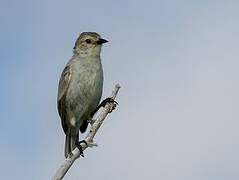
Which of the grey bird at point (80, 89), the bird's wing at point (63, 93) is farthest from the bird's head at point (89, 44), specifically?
the bird's wing at point (63, 93)

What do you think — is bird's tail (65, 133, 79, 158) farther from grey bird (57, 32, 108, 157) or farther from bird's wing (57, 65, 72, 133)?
bird's wing (57, 65, 72, 133)

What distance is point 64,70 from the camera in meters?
13.6

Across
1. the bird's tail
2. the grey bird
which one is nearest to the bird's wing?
the grey bird

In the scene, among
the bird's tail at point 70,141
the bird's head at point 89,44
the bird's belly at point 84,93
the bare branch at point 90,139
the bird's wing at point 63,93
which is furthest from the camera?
the bird's head at point 89,44

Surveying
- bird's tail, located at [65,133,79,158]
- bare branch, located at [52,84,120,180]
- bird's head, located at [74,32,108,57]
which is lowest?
bare branch, located at [52,84,120,180]

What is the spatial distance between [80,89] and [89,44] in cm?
135

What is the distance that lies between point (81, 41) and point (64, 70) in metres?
0.85

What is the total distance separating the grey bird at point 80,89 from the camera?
12.7 meters

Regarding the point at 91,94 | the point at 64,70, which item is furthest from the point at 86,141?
the point at 64,70

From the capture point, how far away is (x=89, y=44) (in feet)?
45.2

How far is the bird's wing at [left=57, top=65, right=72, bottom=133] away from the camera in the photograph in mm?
13273

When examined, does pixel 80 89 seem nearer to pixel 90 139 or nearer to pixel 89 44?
pixel 89 44

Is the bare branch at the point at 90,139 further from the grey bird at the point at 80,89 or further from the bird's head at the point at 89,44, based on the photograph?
the bird's head at the point at 89,44

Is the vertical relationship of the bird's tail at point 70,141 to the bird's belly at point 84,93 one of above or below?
below
